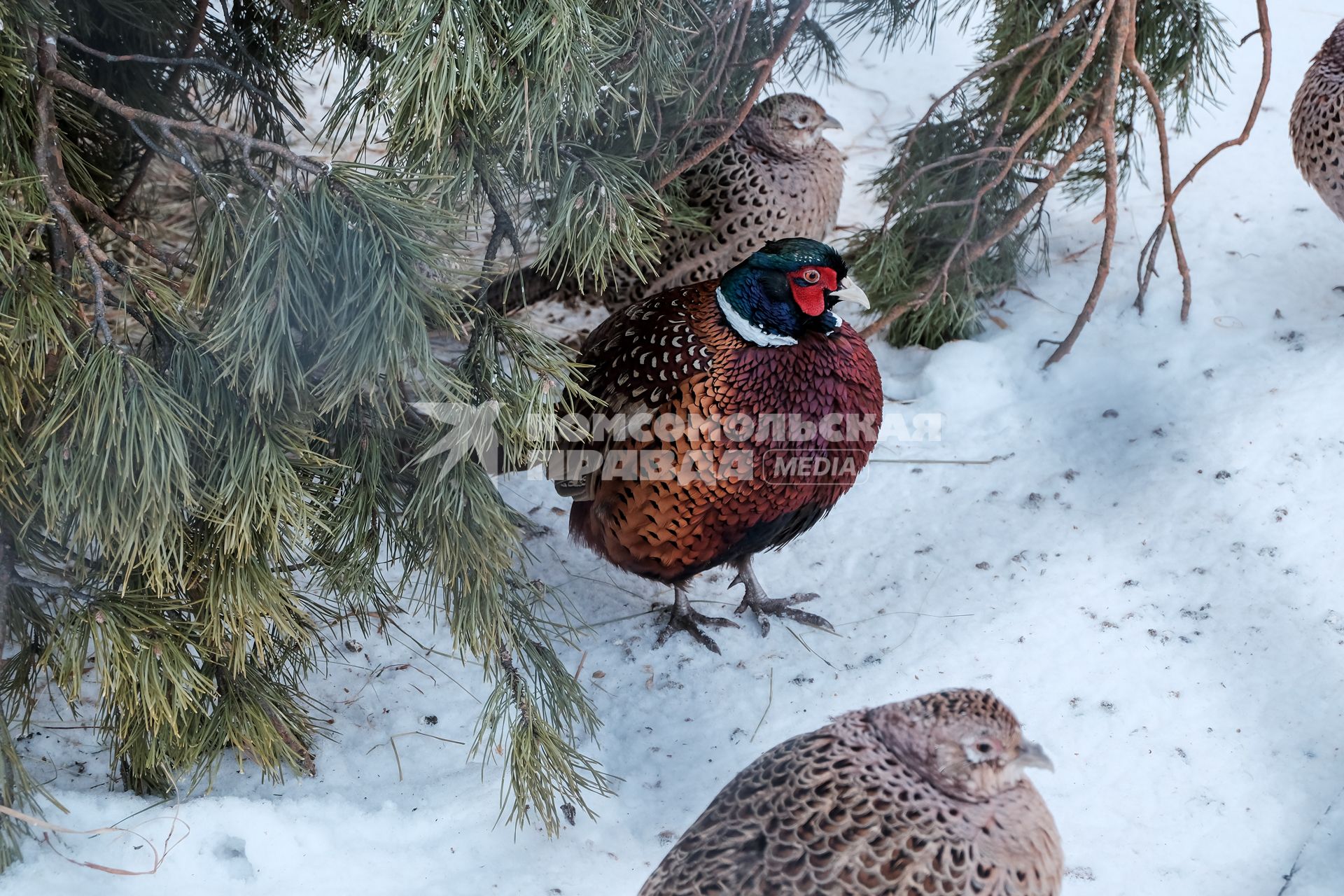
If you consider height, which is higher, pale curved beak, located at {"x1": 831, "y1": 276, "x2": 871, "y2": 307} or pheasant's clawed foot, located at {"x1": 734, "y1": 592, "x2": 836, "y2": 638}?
pale curved beak, located at {"x1": 831, "y1": 276, "x2": 871, "y2": 307}

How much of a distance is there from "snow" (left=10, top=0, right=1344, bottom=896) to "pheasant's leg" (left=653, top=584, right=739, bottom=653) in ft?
0.15

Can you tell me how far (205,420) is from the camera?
176 cm

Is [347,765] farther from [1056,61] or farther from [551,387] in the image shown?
[1056,61]

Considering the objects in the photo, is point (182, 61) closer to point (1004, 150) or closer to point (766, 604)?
point (766, 604)

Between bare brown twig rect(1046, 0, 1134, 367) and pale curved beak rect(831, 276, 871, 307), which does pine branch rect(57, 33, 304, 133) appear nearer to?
pale curved beak rect(831, 276, 871, 307)

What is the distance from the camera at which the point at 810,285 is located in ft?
8.09

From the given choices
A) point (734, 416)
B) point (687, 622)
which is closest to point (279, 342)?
point (734, 416)

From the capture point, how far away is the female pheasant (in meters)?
2.42

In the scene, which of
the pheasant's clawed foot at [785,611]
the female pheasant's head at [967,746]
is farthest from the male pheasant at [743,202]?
the female pheasant's head at [967,746]

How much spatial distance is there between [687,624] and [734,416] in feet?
2.12

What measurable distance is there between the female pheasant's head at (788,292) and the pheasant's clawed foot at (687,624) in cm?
71

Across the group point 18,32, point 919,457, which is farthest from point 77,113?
point 919,457

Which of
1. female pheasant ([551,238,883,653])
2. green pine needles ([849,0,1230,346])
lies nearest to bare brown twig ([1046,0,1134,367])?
green pine needles ([849,0,1230,346])

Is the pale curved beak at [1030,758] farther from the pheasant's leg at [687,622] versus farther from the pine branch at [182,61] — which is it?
the pine branch at [182,61]
